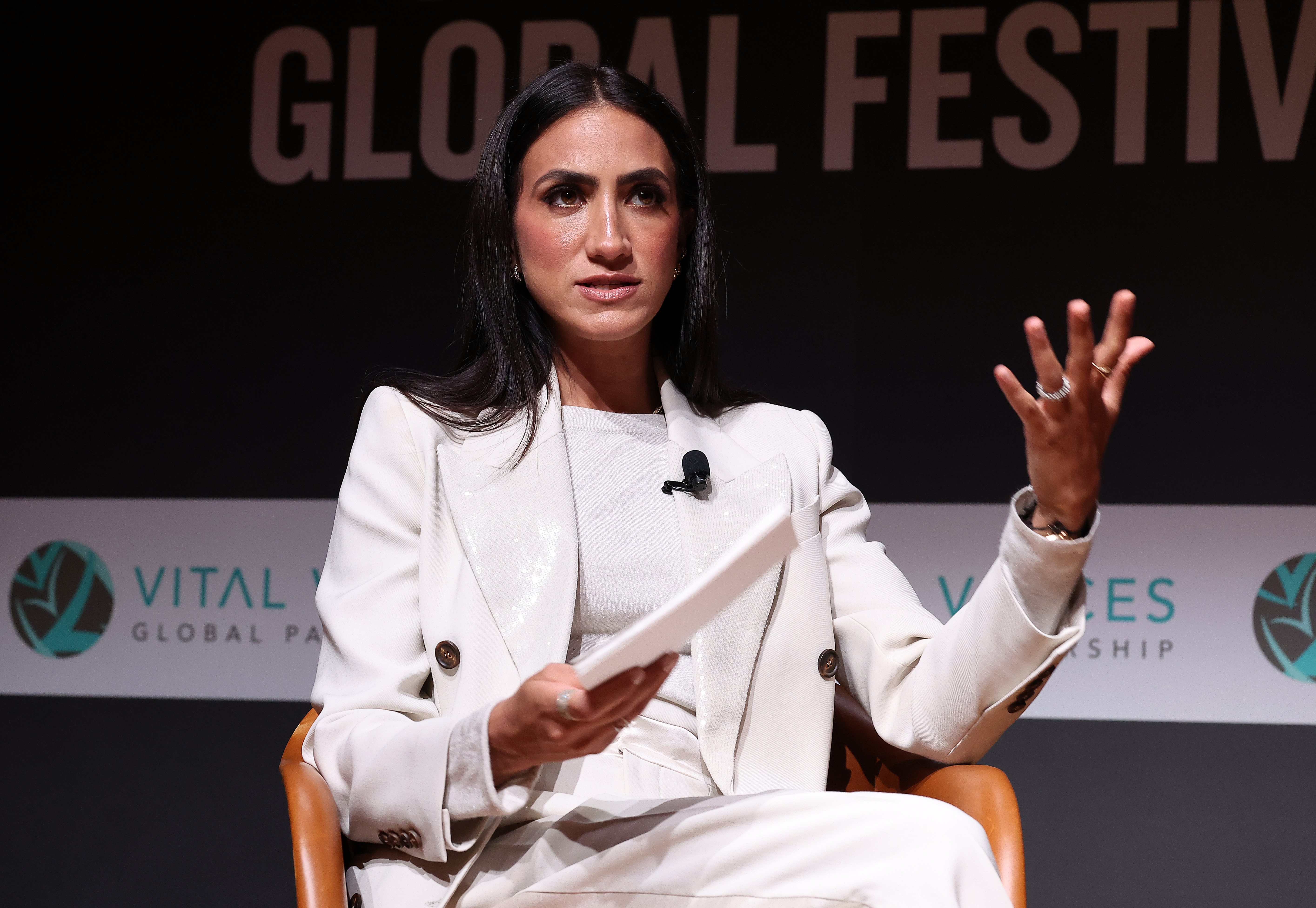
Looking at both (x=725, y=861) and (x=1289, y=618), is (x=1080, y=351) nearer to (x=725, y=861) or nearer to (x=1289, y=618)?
(x=725, y=861)

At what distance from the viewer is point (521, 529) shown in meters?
1.74

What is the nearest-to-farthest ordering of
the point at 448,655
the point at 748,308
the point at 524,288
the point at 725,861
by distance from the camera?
1. the point at 725,861
2. the point at 448,655
3. the point at 524,288
4. the point at 748,308

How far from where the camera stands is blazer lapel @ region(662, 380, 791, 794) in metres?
1.69

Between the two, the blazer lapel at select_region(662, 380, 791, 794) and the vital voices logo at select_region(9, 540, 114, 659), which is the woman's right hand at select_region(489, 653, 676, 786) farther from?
the vital voices logo at select_region(9, 540, 114, 659)

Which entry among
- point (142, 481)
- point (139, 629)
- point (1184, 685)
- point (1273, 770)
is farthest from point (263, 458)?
point (1273, 770)

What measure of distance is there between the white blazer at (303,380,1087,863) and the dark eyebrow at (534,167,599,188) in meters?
0.30

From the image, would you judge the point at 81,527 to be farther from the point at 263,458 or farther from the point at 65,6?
the point at 65,6

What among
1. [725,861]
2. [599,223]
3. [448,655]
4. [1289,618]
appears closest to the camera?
[725,861]

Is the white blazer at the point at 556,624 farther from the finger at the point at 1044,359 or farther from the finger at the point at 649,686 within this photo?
the finger at the point at 649,686

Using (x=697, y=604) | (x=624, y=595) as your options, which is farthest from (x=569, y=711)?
(x=624, y=595)

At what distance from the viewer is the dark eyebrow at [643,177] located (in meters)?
1.89

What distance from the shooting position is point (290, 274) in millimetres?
3855

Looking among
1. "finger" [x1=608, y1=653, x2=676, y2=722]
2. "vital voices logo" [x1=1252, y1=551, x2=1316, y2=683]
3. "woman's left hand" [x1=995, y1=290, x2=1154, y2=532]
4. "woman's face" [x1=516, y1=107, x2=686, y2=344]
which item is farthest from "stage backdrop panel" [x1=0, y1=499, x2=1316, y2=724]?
"finger" [x1=608, y1=653, x2=676, y2=722]

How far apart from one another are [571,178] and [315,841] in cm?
97
